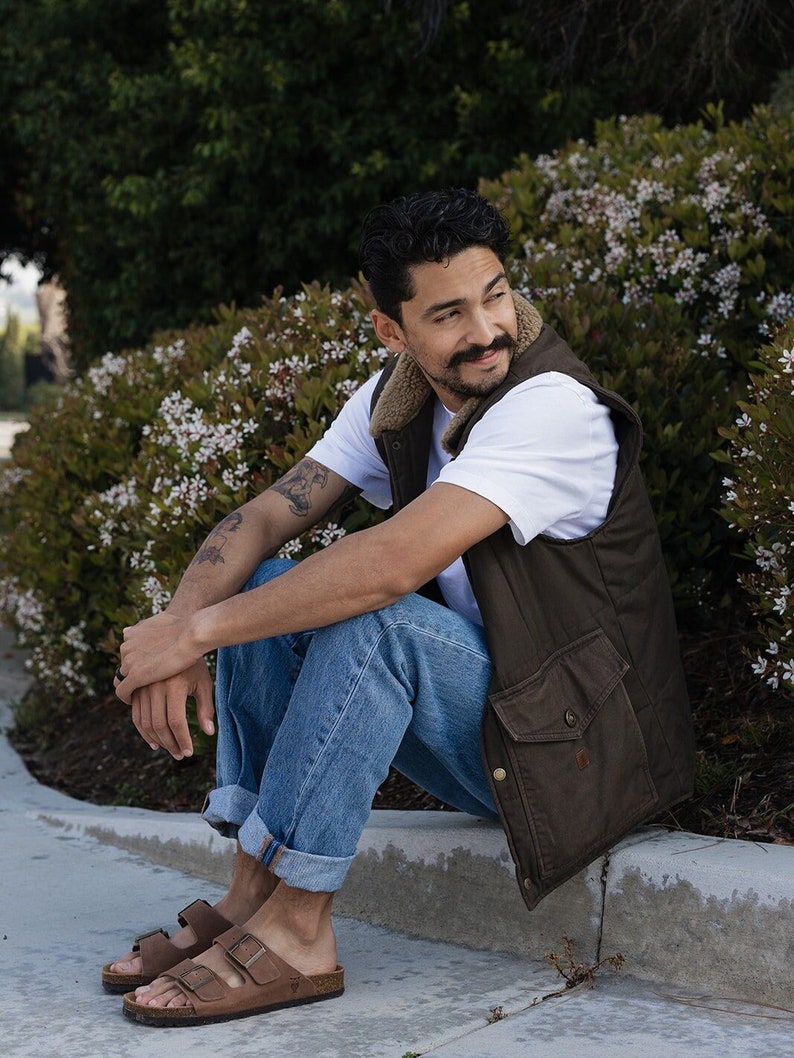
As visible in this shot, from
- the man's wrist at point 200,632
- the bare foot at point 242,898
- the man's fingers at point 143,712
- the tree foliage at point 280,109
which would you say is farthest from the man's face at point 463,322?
the tree foliage at point 280,109

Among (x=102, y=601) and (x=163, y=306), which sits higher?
(x=163, y=306)

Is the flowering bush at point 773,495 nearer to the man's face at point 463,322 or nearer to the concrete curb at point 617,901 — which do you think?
the concrete curb at point 617,901

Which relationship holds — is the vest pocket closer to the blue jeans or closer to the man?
the man

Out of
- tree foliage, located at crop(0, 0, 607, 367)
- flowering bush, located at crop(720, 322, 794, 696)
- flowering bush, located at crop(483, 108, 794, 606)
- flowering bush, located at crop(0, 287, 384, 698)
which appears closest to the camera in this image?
flowering bush, located at crop(720, 322, 794, 696)

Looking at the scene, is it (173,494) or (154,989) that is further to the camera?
A: (173,494)

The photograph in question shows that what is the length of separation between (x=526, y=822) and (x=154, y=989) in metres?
0.84

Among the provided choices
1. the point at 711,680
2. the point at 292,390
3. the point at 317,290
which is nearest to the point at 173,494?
the point at 292,390

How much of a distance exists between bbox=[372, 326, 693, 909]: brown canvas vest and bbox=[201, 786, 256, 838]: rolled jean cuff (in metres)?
0.60

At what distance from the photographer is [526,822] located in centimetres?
256

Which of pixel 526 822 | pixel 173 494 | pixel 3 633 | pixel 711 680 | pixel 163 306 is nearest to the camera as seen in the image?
pixel 526 822

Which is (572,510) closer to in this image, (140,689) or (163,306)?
(140,689)

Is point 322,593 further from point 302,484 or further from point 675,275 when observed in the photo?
point 675,275

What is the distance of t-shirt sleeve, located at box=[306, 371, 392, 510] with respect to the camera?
331 centimetres

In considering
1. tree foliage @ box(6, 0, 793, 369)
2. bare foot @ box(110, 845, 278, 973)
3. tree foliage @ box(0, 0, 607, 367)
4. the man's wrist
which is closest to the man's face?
the man's wrist
